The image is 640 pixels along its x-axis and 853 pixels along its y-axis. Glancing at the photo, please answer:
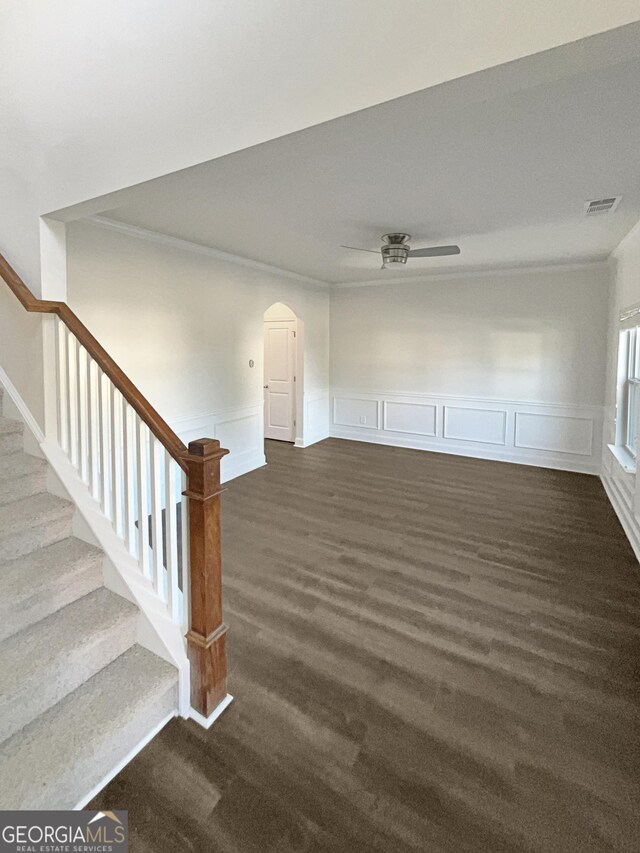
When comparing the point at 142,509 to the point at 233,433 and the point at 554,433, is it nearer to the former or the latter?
the point at 233,433

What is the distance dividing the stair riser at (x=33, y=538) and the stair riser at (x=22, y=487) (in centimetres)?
26

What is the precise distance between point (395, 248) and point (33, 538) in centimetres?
353

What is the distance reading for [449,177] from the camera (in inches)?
105

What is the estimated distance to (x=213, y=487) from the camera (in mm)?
1753

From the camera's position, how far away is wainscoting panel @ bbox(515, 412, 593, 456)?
5.41m

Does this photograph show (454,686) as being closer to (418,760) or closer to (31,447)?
(418,760)

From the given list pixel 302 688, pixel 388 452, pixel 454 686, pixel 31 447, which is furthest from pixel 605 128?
pixel 388 452

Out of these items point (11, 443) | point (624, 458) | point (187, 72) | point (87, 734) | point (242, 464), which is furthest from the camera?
point (242, 464)

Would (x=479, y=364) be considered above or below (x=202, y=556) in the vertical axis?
above

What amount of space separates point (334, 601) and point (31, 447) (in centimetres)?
202

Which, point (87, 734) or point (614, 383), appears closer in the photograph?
point (87, 734)

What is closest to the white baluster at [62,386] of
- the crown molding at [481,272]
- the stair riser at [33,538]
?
the stair riser at [33,538]

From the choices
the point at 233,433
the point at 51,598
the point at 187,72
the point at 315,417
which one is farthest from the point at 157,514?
the point at 315,417

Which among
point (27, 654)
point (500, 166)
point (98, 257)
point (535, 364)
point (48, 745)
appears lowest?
point (48, 745)
